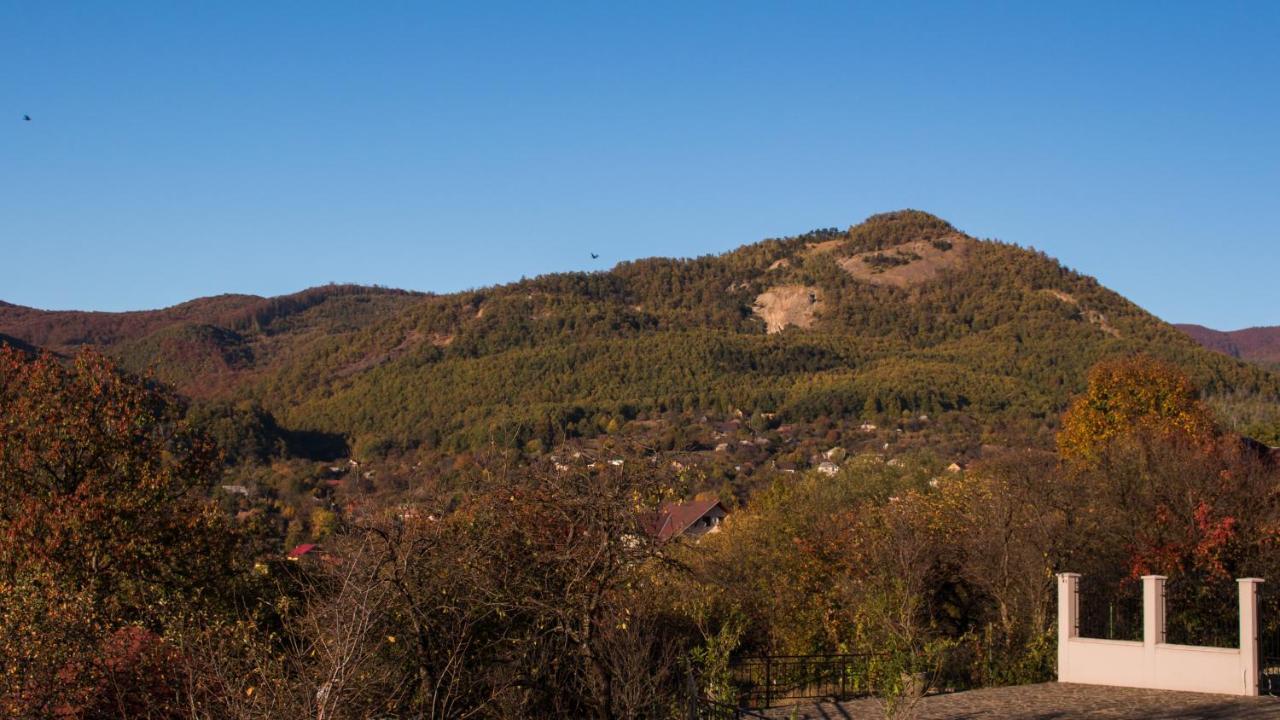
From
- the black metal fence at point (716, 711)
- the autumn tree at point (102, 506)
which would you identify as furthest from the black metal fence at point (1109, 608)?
the autumn tree at point (102, 506)

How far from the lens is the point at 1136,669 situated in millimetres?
19156

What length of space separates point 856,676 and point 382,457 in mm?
71551

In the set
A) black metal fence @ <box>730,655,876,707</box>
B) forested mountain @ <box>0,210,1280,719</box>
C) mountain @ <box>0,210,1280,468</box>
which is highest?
mountain @ <box>0,210,1280,468</box>

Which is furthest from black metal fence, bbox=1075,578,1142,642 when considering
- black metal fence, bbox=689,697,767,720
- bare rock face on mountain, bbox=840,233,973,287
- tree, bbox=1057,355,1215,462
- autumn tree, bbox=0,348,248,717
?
bare rock face on mountain, bbox=840,233,973,287

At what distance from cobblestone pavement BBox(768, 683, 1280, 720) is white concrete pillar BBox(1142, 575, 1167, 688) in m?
0.48

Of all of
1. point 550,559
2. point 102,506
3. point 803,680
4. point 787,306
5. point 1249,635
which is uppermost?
point 787,306

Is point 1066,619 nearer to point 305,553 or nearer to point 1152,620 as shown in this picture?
point 1152,620

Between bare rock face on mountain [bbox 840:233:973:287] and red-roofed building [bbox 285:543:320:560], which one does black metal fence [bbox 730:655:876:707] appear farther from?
bare rock face on mountain [bbox 840:233:973:287]

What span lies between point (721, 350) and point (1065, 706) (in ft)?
A: 323

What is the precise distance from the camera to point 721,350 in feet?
379

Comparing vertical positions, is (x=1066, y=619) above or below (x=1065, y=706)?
above

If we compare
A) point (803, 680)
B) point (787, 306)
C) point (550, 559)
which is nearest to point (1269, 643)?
point (803, 680)

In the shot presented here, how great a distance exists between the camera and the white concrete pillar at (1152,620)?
18.8 metres

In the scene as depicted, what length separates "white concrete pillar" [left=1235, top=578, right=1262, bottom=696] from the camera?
17.9 m
